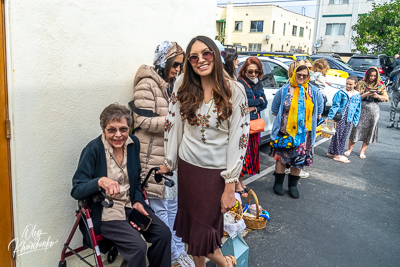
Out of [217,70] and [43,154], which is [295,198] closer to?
[217,70]

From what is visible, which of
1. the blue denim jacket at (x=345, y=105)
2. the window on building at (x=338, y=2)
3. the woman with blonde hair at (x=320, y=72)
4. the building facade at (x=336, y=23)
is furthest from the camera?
the window on building at (x=338, y=2)

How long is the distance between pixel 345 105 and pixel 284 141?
7.88 feet

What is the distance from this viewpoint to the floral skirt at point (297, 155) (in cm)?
448

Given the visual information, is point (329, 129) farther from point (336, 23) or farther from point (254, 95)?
point (336, 23)

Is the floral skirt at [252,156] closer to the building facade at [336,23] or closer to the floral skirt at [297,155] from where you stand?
the floral skirt at [297,155]

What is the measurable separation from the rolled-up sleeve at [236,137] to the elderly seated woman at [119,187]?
0.78 meters

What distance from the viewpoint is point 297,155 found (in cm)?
450

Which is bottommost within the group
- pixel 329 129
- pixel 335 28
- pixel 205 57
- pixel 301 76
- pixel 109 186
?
pixel 329 129

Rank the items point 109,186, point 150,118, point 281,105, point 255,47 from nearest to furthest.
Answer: point 109,186, point 150,118, point 281,105, point 255,47

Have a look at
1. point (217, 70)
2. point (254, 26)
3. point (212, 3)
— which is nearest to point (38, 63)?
point (217, 70)

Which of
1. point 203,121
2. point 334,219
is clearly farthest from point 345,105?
point 203,121

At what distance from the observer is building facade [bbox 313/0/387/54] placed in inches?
1416

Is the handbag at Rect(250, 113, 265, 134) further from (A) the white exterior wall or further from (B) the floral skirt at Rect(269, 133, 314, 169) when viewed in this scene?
(A) the white exterior wall
